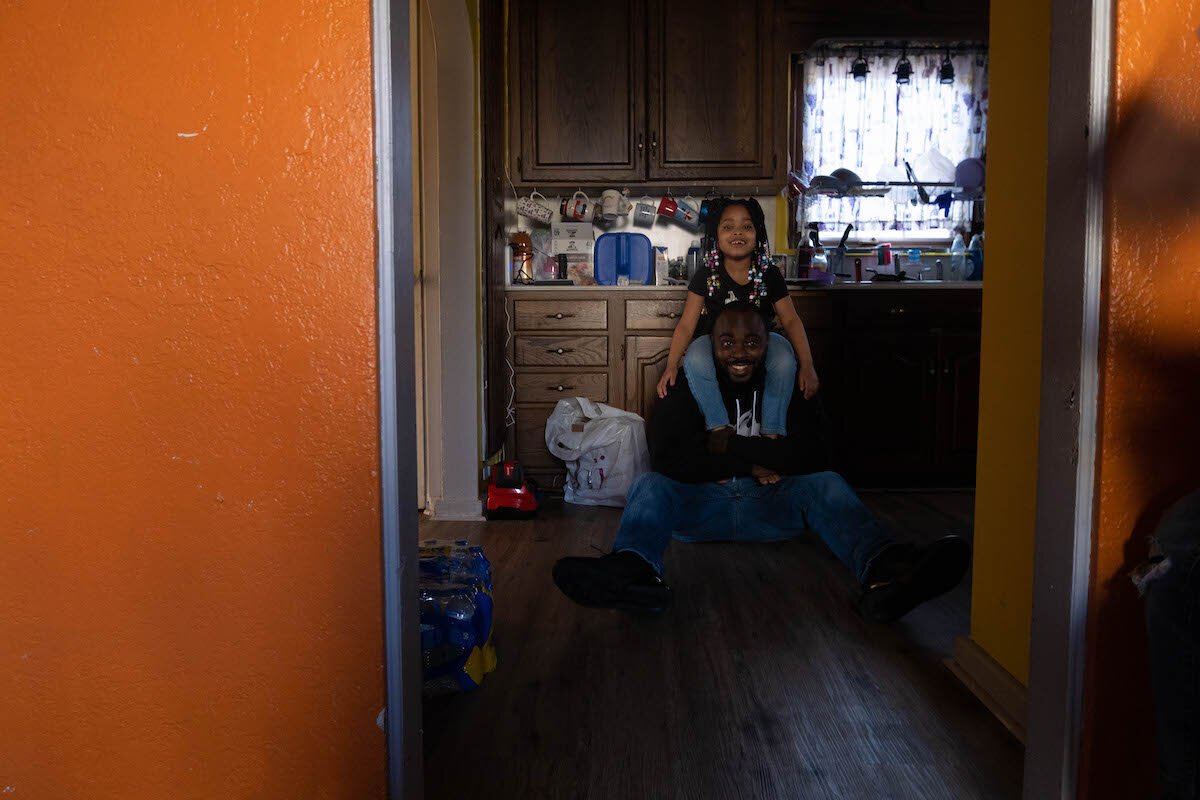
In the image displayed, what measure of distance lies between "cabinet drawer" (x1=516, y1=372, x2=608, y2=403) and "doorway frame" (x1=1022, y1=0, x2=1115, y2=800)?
2.71 metres

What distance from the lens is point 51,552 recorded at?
3.56ft

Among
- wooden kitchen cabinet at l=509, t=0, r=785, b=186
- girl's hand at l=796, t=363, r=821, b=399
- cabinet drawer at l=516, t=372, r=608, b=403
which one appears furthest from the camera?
wooden kitchen cabinet at l=509, t=0, r=785, b=186

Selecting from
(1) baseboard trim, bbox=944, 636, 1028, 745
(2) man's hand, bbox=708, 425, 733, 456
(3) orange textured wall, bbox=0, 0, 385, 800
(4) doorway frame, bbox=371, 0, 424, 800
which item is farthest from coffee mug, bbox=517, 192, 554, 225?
(3) orange textured wall, bbox=0, 0, 385, 800

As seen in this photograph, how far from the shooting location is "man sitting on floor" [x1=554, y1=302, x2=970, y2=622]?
2.00 meters

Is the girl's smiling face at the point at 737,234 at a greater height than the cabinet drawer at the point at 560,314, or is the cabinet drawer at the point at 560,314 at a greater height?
the girl's smiling face at the point at 737,234

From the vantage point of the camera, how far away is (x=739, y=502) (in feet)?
8.80

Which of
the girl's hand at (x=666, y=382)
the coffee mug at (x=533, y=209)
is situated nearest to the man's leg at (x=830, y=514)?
the girl's hand at (x=666, y=382)

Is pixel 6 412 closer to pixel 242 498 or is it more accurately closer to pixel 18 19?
pixel 242 498

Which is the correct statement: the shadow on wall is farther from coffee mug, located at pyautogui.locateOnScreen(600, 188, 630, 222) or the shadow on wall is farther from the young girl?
coffee mug, located at pyautogui.locateOnScreen(600, 188, 630, 222)

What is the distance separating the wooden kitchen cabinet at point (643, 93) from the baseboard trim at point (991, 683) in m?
2.71

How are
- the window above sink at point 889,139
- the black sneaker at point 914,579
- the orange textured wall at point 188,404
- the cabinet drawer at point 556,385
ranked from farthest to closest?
the window above sink at point 889,139 < the cabinet drawer at point 556,385 < the black sneaker at point 914,579 < the orange textured wall at point 188,404

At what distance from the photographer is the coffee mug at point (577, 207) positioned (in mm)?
4156

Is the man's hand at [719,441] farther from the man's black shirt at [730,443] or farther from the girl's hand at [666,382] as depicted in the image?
the girl's hand at [666,382]

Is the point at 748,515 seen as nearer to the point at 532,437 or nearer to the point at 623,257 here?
the point at 532,437
